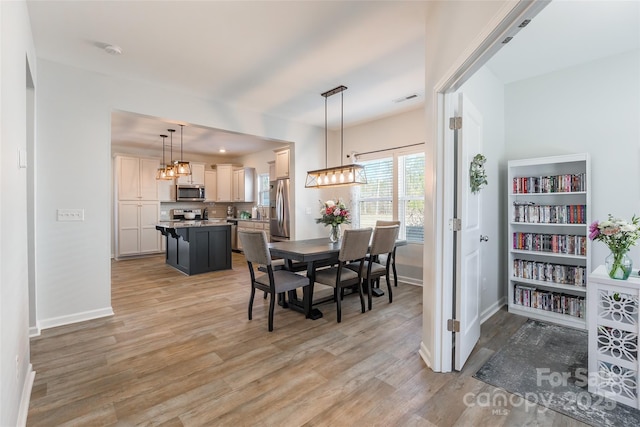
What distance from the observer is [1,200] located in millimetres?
1307

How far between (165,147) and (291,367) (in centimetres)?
682

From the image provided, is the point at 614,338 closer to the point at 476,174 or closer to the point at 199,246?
the point at 476,174

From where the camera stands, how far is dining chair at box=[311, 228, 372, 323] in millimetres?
3139

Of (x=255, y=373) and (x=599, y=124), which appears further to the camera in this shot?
(x=599, y=124)

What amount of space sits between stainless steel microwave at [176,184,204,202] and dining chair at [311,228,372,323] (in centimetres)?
566

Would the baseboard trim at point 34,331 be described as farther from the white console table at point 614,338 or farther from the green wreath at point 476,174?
the white console table at point 614,338

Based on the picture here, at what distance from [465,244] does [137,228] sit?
7.23 m

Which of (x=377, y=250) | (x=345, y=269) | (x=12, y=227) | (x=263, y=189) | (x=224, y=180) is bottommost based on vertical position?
(x=345, y=269)

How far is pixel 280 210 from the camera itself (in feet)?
19.3

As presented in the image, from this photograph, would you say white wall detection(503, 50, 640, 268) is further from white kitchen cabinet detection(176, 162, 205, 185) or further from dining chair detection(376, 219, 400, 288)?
white kitchen cabinet detection(176, 162, 205, 185)

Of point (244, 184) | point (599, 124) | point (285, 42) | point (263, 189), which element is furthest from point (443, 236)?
point (244, 184)

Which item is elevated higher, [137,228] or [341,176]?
[341,176]

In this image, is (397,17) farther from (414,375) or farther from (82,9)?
(414,375)

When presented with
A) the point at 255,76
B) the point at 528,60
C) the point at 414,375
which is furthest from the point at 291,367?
the point at 528,60
